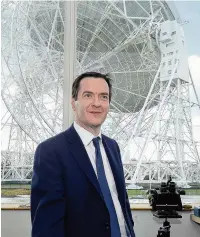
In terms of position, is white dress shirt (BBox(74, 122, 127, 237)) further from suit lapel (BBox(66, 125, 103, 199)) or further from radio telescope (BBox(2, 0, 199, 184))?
radio telescope (BBox(2, 0, 199, 184))

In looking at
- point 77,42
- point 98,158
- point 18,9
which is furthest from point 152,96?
point 98,158

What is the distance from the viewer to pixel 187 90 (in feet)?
10.8

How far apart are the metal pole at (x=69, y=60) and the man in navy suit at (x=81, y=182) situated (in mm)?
1605

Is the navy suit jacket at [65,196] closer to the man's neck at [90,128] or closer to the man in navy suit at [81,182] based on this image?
the man in navy suit at [81,182]

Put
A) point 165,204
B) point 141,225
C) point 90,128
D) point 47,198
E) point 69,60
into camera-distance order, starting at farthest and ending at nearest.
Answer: point 69,60
point 141,225
point 165,204
point 90,128
point 47,198

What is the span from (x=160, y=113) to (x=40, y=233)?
98.8 inches

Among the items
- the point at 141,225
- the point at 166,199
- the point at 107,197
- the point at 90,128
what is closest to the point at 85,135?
the point at 90,128

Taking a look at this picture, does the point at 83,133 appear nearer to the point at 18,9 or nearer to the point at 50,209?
the point at 50,209

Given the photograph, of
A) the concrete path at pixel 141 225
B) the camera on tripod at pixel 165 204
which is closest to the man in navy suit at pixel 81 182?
the camera on tripod at pixel 165 204

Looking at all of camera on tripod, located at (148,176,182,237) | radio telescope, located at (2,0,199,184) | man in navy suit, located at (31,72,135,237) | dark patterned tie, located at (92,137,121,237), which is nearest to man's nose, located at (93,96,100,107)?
man in navy suit, located at (31,72,135,237)

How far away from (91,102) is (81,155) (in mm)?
226

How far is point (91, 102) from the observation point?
129 centimetres

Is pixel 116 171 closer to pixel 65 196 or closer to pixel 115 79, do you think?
pixel 65 196

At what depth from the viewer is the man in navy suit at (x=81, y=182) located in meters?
1.10
